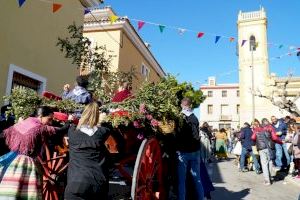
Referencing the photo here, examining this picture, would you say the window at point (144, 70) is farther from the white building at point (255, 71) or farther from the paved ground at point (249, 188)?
the white building at point (255, 71)

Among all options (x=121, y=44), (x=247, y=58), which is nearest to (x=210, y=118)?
(x=247, y=58)

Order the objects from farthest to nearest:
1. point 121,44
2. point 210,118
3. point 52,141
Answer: point 210,118 < point 121,44 < point 52,141

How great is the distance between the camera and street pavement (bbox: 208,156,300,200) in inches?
313

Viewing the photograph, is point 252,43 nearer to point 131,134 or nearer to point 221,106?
point 221,106

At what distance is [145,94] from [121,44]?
45.3ft

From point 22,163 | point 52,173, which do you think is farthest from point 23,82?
point 22,163

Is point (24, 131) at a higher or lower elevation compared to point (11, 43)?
lower

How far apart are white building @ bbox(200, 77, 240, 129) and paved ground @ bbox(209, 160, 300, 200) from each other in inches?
1967

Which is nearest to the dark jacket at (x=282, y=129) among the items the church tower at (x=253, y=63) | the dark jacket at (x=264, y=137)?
the dark jacket at (x=264, y=137)

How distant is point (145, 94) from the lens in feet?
16.4

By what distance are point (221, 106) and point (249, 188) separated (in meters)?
53.7

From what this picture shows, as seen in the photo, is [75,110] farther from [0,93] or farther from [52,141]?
[0,93]

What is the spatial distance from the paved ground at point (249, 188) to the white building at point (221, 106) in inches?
1967

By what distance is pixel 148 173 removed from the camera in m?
4.75
